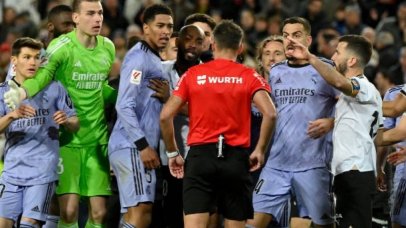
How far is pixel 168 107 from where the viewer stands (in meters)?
9.52

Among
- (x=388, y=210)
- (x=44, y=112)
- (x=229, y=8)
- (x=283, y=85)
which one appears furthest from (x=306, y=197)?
(x=229, y=8)

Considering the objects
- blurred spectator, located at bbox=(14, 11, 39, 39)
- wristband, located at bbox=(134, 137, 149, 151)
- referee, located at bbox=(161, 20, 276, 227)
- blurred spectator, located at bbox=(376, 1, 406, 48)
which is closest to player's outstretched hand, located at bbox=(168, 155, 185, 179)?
referee, located at bbox=(161, 20, 276, 227)

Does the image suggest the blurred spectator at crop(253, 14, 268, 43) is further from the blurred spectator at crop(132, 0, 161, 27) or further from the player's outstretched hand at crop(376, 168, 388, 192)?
the player's outstretched hand at crop(376, 168, 388, 192)

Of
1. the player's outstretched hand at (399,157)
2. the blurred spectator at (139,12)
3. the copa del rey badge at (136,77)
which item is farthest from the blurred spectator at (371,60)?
the copa del rey badge at (136,77)

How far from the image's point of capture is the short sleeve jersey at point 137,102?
33.5ft

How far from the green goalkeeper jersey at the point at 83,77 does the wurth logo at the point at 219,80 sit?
1.68 m

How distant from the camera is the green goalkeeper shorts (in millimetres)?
10641

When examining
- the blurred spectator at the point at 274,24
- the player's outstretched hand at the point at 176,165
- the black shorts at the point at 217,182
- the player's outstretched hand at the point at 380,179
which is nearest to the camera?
the black shorts at the point at 217,182

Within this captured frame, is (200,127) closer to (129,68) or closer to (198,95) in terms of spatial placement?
(198,95)

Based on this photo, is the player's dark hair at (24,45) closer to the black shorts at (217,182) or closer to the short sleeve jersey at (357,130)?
the black shorts at (217,182)

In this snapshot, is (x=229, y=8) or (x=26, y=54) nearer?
(x=26, y=54)

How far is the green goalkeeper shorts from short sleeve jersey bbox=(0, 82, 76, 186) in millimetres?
240

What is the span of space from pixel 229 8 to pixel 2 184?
416 inches

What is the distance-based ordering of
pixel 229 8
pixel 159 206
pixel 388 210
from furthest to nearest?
1. pixel 229 8
2. pixel 388 210
3. pixel 159 206
